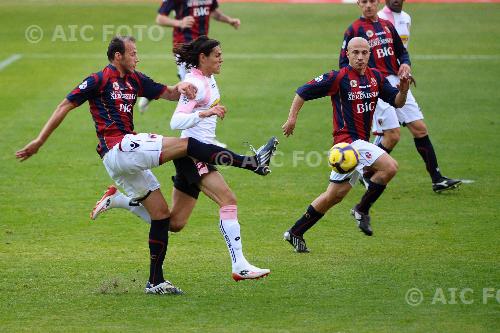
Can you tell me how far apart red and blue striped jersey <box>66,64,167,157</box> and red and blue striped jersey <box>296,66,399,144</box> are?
2244 millimetres

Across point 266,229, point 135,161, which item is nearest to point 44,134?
point 135,161

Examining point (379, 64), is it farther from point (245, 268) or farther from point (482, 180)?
point (245, 268)

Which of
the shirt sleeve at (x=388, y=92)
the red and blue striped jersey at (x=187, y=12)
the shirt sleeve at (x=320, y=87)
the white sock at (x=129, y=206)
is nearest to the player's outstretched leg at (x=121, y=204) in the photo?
the white sock at (x=129, y=206)

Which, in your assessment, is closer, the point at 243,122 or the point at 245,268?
the point at 245,268

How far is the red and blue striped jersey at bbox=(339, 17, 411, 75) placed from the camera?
1346 centimetres

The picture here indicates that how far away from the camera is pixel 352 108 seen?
11.2 m

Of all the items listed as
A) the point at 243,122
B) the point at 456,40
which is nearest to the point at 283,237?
the point at 243,122

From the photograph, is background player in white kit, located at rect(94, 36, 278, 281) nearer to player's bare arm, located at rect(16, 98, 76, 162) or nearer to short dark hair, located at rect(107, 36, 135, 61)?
short dark hair, located at rect(107, 36, 135, 61)

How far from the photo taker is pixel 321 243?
11812mm

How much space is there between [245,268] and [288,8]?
26.3 m

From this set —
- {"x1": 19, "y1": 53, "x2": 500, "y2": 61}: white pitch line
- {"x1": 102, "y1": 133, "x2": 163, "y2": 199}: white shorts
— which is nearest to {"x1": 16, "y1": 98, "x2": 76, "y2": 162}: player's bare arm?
{"x1": 102, "y1": 133, "x2": 163, "y2": 199}: white shorts

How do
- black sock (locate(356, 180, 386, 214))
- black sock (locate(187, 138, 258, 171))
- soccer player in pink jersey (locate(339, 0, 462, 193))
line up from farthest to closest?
soccer player in pink jersey (locate(339, 0, 462, 193)) → black sock (locate(356, 180, 386, 214)) → black sock (locate(187, 138, 258, 171))

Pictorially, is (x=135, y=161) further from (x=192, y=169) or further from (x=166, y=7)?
(x=166, y=7)
